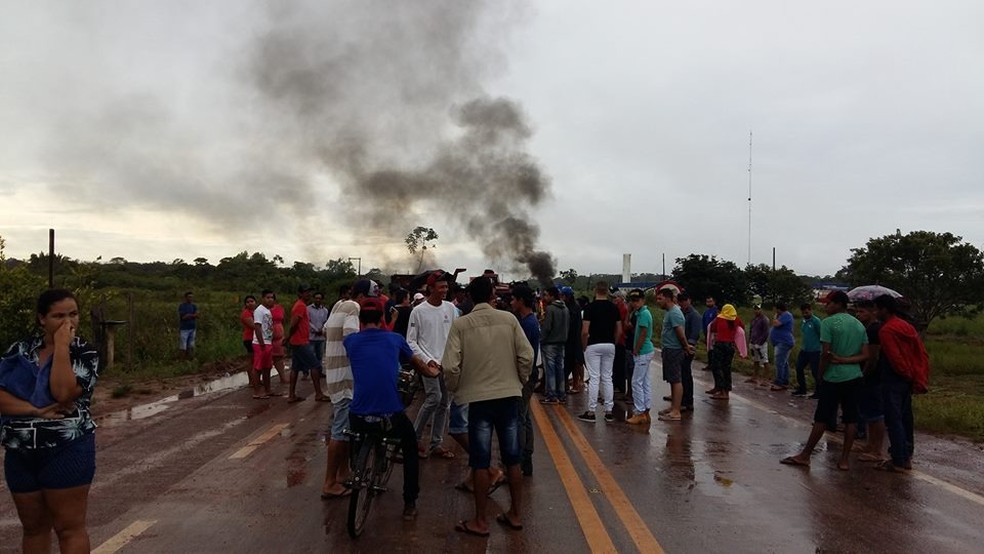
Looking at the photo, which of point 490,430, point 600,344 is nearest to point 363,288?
point 490,430

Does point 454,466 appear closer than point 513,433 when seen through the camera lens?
No

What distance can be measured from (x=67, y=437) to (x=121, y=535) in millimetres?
1727

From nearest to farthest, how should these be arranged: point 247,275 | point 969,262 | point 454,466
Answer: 1. point 454,466
2. point 969,262
3. point 247,275

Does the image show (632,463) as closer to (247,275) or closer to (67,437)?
(67,437)

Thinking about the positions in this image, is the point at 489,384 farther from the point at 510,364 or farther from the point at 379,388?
the point at 379,388

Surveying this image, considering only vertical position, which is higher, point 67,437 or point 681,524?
Answer: point 67,437

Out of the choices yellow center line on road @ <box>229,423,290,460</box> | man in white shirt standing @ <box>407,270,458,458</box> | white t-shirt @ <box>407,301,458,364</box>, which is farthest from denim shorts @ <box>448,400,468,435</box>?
yellow center line on road @ <box>229,423,290,460</box>

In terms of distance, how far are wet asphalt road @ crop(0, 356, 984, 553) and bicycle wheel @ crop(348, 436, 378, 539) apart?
0.11m

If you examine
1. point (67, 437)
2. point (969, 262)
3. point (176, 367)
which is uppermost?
point (969, 262)

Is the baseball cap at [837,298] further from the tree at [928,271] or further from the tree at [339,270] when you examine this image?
the tree at [339,270]

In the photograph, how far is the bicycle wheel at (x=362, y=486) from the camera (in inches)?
173

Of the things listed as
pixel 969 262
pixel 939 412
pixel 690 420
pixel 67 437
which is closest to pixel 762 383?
pixel 939 412

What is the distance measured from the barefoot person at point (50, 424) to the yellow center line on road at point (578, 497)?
2925 mm

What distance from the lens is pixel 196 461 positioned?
21.6 ft
